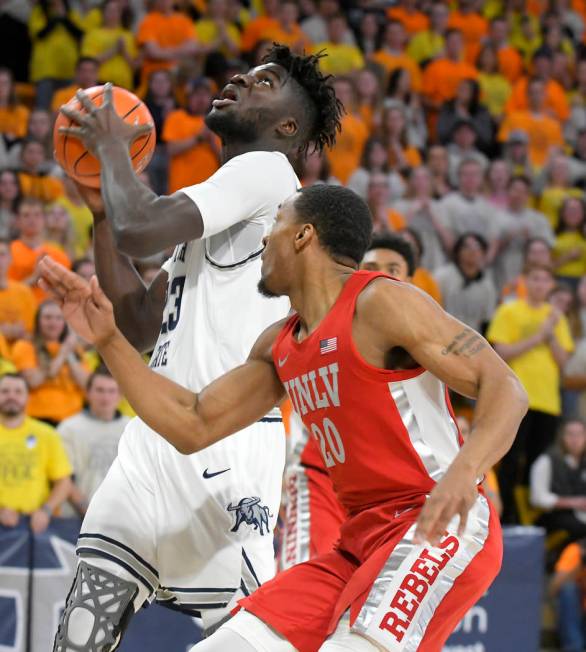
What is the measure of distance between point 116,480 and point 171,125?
24.0ft

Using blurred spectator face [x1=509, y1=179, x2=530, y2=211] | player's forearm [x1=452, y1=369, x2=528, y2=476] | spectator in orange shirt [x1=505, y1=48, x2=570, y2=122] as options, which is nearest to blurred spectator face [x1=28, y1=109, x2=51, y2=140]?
blurred spectator face [x1=509, y1=179, x2=530, y2=211]

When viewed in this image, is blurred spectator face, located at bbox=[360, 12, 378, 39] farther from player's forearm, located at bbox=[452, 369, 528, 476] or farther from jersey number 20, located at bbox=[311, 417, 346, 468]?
player's forearm, located at bbox=[452, 369, 528, 476]

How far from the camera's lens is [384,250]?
589 centimetres

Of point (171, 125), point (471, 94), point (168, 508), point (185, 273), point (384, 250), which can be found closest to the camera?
point (168, 508)

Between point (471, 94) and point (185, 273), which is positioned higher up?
point (185, 273)

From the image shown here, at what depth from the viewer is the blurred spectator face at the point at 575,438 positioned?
9.45 metres

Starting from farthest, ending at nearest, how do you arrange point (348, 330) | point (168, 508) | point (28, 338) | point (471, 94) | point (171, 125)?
point (471, 94), point (171, 125), point (28, 338), point (168, 508), point (348, 330)

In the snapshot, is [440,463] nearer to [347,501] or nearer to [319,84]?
[347,501]

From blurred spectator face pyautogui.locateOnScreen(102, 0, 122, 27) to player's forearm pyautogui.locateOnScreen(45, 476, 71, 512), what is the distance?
5.74m

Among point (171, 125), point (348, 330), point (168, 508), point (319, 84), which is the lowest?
point (171, 125)

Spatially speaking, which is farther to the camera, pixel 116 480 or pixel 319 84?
pixel 319 84

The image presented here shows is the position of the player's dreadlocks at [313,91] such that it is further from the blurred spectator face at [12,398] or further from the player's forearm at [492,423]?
the blurred spectator face at [12,398]

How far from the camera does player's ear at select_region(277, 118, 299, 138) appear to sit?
429 cm

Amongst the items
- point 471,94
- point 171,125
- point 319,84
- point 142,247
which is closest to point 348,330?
point 142,247
